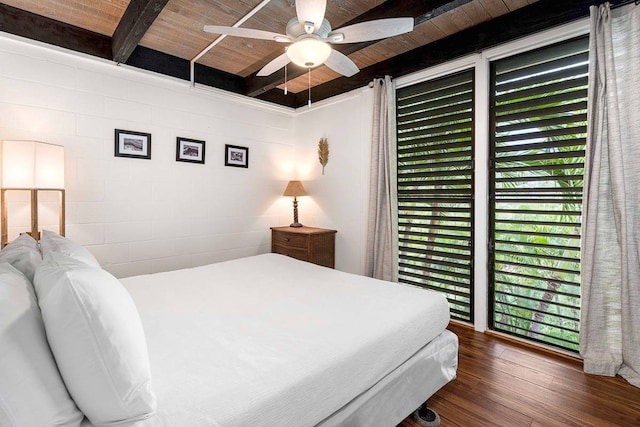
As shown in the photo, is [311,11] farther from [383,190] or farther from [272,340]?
[383,190]

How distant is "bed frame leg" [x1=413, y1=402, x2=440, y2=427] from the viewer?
65.7 inches

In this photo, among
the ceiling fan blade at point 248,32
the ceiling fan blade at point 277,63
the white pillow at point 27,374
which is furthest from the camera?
the ceiling fan blade at point 277,63

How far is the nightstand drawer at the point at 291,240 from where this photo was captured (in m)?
3.60

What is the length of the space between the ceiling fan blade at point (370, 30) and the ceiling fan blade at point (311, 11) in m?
0.17

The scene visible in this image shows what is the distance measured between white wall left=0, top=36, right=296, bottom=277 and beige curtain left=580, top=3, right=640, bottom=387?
242 centimetres

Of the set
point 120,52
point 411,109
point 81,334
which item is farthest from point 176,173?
point 81,334

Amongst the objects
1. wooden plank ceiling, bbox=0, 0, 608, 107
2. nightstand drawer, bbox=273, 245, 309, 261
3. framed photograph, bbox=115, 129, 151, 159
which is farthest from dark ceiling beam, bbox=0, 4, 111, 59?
nightstand drawer, bbox=273, 245, 309, 261

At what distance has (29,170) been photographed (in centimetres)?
221

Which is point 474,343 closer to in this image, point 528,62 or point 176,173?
point 528,62

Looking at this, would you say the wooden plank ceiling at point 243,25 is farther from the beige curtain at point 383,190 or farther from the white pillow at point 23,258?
the white pillow at point 23,258

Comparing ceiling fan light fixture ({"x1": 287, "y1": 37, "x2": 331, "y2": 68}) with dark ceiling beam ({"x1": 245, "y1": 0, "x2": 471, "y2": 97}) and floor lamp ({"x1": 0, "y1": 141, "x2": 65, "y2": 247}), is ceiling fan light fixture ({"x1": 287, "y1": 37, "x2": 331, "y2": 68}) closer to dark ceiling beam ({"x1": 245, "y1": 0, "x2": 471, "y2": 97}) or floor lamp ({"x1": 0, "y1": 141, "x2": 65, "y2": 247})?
dark ceiling beam ({"x1": 245, "y1": 0, "x2": 471, "y2": 97})

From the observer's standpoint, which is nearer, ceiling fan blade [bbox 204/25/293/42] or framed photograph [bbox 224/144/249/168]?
ceiling fan blade [bbox 204/25/293/42]

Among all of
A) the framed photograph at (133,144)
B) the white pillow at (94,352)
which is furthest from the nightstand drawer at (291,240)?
the white pillow at (94,352)

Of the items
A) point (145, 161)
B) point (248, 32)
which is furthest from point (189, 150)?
point (248, 32)
